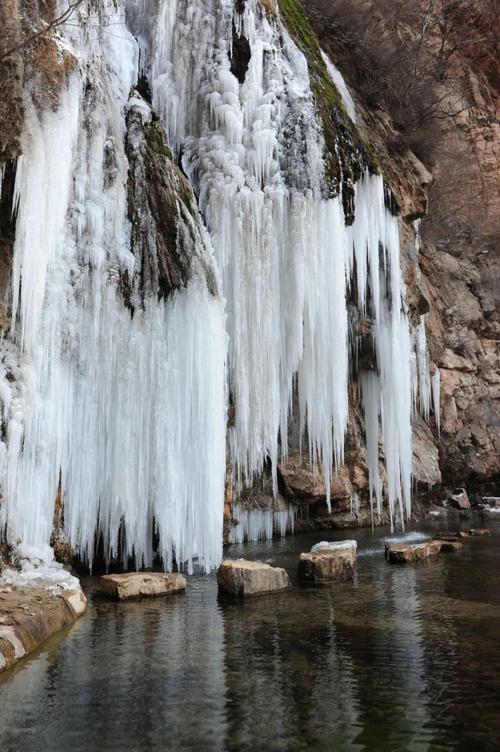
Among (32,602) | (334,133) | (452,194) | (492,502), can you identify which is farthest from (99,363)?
(452,194)

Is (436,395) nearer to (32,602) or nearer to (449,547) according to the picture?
(449,547)

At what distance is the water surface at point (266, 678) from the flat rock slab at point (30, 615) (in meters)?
0.10

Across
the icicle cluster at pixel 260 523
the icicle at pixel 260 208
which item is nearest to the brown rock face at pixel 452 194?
the icicle cluster at pixel 260 523

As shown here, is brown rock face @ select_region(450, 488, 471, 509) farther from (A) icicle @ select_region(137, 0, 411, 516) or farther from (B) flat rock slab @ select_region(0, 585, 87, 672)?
(B) flat rock slab @ select_region(0, 585, 87, 672)

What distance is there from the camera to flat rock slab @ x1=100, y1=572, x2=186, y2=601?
251 inches

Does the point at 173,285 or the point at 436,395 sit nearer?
the point at 173,285

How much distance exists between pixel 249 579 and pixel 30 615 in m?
2.48

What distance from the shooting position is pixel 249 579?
6.56m

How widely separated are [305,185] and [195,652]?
23.0 ft

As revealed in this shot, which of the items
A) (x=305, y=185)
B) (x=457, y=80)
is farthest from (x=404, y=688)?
(x=457, y=80)

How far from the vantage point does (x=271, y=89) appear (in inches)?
389

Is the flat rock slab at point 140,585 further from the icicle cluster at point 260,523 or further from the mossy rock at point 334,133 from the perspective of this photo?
the icicle cluster at point 260,523

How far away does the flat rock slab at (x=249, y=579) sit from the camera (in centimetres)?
654

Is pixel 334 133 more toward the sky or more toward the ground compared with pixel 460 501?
more toward the sky
